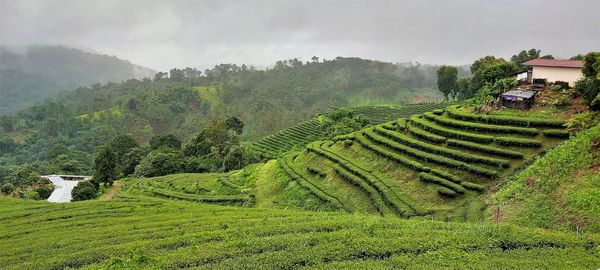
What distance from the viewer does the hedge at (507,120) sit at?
2750cm

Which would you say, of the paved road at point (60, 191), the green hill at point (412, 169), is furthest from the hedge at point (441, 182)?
the paved road at point (60, 191)

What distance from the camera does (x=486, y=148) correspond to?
26.7 metres

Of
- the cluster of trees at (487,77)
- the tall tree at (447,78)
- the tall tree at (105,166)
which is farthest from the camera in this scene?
the tall tree at (447,78)

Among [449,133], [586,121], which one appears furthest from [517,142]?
[449,133]

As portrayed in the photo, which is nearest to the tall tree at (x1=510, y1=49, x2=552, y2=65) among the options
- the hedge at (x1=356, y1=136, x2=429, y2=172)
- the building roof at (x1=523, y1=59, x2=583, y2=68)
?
the building roof at (x1=523, y1=59, x2=583, y2=68)

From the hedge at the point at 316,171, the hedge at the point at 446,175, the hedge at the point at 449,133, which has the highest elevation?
the hedge at the point at 449,133

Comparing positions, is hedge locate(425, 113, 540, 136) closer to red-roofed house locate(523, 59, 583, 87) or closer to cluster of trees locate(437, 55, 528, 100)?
cluster of trees locate(437, 55, 528, 100)

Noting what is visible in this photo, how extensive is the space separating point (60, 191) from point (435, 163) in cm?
4152

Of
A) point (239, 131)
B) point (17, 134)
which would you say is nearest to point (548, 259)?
point (239, 131)

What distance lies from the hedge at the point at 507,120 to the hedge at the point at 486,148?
11.3 feet

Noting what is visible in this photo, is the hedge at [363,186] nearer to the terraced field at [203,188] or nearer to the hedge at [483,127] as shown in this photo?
the terraced field at [203,188]

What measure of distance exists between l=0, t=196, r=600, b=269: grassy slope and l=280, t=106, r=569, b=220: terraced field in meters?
6.18

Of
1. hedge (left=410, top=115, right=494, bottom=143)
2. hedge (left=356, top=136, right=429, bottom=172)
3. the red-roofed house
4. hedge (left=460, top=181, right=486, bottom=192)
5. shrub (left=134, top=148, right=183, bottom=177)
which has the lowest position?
shrub (left=134, top=148, right=183, bottom=177)

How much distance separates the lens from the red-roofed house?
3516 centimetres
